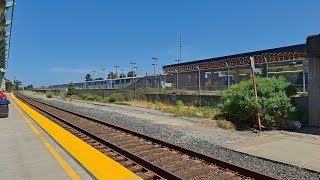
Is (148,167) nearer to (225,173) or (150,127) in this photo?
(225,173)

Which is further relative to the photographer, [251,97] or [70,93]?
[70,93]

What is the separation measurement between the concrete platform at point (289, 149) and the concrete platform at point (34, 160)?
188 inches

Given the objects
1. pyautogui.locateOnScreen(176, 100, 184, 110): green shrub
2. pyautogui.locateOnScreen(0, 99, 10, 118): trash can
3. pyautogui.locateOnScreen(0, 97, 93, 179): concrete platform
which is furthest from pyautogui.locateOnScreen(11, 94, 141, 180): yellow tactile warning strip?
pyautogui.locateOnScreen(176, 100, 184, 110): green shrub

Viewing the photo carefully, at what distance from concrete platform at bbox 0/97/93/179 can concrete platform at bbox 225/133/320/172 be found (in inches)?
188

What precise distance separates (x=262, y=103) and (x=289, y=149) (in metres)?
4.53

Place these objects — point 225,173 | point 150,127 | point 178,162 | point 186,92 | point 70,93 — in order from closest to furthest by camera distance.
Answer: point 225,173, point 178,162, point 150,127, point 186,92, point 70,93

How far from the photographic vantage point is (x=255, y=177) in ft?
22.6

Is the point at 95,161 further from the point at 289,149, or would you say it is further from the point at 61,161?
the point at 289,149

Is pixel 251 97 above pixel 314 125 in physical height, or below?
above

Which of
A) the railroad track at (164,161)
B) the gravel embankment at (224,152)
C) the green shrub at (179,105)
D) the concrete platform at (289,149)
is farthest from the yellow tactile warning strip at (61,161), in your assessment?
the green shrub at (179,105)

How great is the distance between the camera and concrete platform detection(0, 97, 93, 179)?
23.8 feet

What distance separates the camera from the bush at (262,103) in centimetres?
1446

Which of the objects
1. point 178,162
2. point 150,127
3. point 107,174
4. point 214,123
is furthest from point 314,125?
point 107,174

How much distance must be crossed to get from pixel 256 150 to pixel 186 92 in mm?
18005
